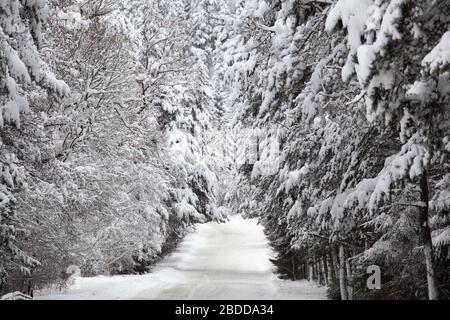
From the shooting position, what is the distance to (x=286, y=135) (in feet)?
44.7

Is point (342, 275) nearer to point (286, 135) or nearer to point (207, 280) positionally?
point (286, 135)

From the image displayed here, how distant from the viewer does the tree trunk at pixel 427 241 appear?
26.9 ft

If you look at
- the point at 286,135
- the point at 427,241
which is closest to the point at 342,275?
the point at 286,135

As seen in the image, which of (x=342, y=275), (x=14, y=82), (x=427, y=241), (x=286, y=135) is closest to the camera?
(x=14, y=82)

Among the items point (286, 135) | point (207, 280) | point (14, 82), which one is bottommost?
point (207, 280)

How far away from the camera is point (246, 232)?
50781 millimetres

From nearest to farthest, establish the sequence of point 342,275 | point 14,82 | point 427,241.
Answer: point 14,82
point 427,241
point 342,275

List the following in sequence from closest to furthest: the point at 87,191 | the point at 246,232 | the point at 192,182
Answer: the point at 87,191 → the point at 192,182 → the point at 246,232

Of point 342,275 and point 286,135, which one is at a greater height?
point 286,135

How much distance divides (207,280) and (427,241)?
14.4 meters

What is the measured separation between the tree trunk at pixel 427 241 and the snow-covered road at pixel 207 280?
776 centimetres

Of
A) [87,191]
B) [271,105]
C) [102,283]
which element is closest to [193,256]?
[102,283]

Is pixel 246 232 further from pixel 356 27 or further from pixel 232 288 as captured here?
pixel 356 27

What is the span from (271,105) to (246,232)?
4069 centimetres
